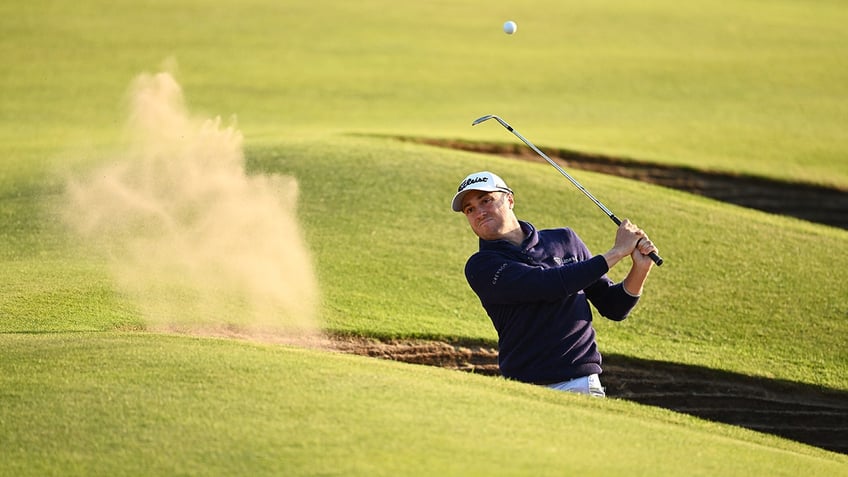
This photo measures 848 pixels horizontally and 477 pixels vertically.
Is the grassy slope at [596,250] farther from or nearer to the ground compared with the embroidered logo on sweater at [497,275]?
nearer to the ground

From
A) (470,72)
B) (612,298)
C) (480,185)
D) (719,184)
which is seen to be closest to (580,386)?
(612,298)

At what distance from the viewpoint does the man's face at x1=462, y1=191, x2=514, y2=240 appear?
27.8 ft

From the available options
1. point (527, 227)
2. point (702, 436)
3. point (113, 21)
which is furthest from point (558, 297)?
A: point (113, 21)

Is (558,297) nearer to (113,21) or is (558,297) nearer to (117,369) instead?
(117,369)

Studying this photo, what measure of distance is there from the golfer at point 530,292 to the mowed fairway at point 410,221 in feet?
1.04

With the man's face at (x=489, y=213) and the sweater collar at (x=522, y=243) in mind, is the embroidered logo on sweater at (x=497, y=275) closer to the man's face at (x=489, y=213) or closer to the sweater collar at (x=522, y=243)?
the sweater collar at (x=522, y=243)

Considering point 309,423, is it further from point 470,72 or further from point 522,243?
point 470,72

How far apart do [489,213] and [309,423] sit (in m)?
2.43

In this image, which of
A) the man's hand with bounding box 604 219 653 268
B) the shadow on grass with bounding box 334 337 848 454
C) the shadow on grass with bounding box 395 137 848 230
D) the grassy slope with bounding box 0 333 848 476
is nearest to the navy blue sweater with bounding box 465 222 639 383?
the man's hand with bounding box 604 219 653 268

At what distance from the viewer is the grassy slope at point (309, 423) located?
6582 mm

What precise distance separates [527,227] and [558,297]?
89 centimetres

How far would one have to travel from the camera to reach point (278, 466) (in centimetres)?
643

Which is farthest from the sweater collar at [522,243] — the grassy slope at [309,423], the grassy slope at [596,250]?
the grassy slope at [596,250]

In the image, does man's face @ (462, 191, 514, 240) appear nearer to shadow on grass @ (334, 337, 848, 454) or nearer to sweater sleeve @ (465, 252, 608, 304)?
sweater sleeve @ (465, 252, 608, 304)
